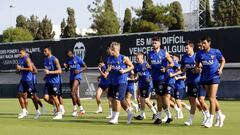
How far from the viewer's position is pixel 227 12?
208ft

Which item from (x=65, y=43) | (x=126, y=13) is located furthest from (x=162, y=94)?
(x=126, y=13)

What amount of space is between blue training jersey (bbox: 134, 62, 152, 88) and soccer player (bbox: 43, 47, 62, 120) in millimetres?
2593

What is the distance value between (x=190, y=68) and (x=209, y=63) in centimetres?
126

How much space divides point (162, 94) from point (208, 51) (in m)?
1.98

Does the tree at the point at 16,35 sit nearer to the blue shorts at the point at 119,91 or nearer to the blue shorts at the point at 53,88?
the blue shorts at the point at 53,88

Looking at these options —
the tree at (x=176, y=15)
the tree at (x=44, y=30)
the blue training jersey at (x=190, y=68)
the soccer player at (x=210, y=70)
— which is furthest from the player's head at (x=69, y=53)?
the tree at (x=44, y=30)

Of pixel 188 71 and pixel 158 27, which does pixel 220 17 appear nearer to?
pixel 158 27

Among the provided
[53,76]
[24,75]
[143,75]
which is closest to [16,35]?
[24,75]

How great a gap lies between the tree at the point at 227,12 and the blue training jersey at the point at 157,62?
46.6 metres

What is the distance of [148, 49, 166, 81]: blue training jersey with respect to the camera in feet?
54.8

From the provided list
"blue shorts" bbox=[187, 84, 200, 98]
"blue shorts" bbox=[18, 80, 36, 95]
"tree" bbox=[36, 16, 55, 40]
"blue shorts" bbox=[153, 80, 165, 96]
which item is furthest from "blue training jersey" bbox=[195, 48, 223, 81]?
"tree" bbox=[36, 16, 55, 40]

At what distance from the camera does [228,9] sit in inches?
2493

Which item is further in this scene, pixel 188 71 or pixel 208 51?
pixel 188 71

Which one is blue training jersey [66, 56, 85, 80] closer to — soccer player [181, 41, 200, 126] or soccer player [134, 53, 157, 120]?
soccer player [134, 53, 157, 120]
